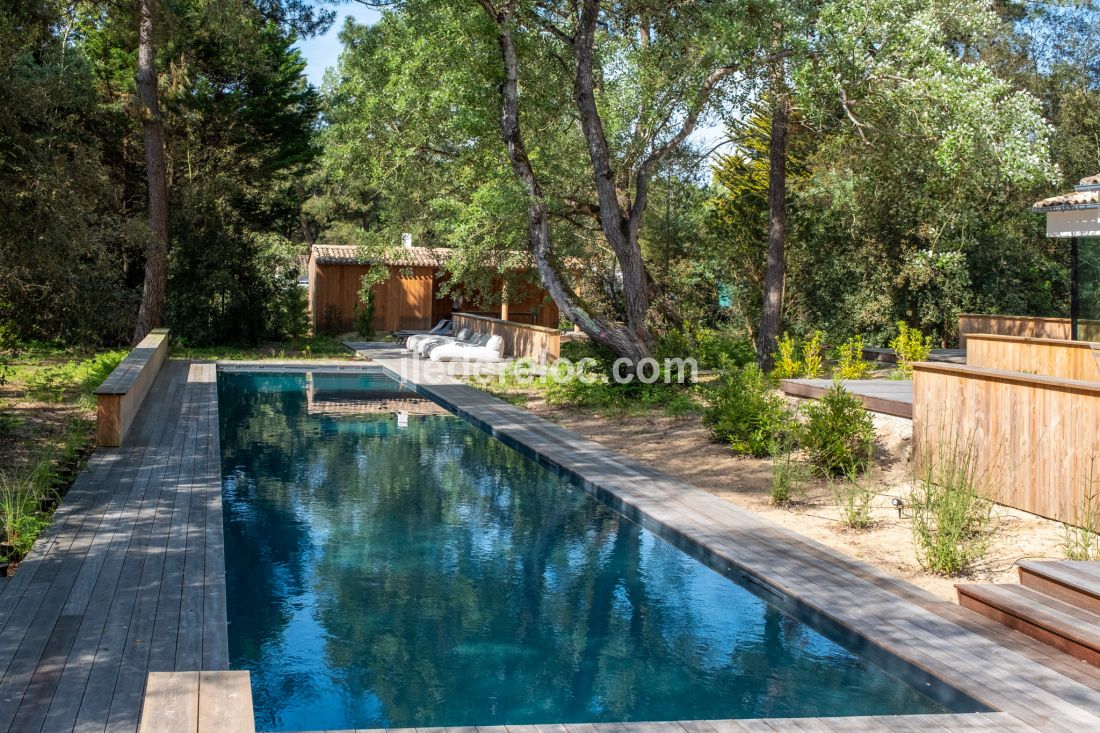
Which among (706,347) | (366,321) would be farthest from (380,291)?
(706,347)

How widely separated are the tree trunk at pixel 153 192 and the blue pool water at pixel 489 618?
12.2m

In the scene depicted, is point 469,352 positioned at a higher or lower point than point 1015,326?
lower

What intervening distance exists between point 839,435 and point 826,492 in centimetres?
63

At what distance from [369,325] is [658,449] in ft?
58.2

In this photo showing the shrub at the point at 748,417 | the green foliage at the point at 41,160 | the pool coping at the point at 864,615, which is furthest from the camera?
the shrub at the point at 748,417

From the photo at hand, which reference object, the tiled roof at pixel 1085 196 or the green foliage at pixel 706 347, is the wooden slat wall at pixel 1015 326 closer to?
the green foliage at pixel 706 347

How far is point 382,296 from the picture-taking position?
29.9 m

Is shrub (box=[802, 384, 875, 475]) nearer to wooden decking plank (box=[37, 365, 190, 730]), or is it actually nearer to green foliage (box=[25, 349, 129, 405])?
wooden decking plank (box=[37, 365, 190, 730])

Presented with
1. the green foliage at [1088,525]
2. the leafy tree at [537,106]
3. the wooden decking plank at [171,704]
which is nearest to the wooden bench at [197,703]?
the wooden decking plank at [171,704]

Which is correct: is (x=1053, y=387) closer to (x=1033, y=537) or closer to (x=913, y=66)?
(x=1033, y=537)

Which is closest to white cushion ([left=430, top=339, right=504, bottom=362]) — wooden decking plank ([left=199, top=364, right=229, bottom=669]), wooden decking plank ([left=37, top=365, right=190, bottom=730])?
wooden decking plank ([left=199, top=364, right=229, bottom=669])

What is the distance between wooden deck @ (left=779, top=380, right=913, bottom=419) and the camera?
29.4 feet

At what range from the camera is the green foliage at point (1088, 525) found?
5.81 metres

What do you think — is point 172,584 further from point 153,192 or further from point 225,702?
point 153,192
